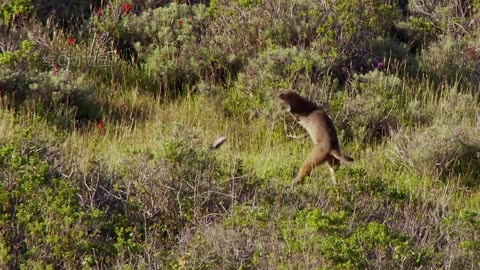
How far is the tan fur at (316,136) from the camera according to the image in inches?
317

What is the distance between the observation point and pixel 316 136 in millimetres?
8156

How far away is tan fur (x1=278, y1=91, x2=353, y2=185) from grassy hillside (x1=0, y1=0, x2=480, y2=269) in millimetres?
140

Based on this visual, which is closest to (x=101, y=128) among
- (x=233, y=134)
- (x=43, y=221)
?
(x=233, y=134)

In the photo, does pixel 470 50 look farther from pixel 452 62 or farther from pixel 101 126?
pixel 101 126

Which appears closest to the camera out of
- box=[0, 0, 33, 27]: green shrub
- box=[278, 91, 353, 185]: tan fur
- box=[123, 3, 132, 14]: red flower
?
box=[278, 91, 353, 185]: tan fur

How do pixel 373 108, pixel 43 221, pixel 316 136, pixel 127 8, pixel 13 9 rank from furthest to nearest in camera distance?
1. pixel 127 8
2. pixel 13 9
3. pixel 373 108
4. pixel 316 136
5. pixel 43 221

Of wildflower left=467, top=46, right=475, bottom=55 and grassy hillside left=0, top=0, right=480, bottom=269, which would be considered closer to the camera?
grassy hillside left=0, top=0, right=480, bottom=269

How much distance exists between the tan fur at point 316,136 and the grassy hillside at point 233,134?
0.46 feet

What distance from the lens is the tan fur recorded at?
26.4 feet

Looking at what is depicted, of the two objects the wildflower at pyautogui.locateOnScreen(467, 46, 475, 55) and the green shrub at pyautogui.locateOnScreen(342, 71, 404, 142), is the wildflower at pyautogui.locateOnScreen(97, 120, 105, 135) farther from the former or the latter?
the wildflower at pyautogui.locateOnScreen(467, 46, 475, 55)

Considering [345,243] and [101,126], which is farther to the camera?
[101,126]

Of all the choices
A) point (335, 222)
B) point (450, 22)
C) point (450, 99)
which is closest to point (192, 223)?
point (335, 222)

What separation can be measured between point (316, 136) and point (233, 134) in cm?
150

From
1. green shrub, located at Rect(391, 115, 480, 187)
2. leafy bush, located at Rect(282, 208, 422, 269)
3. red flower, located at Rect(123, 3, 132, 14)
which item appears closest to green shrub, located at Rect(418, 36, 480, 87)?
green shrub, located at Rect(391, 115, 480, 187)
